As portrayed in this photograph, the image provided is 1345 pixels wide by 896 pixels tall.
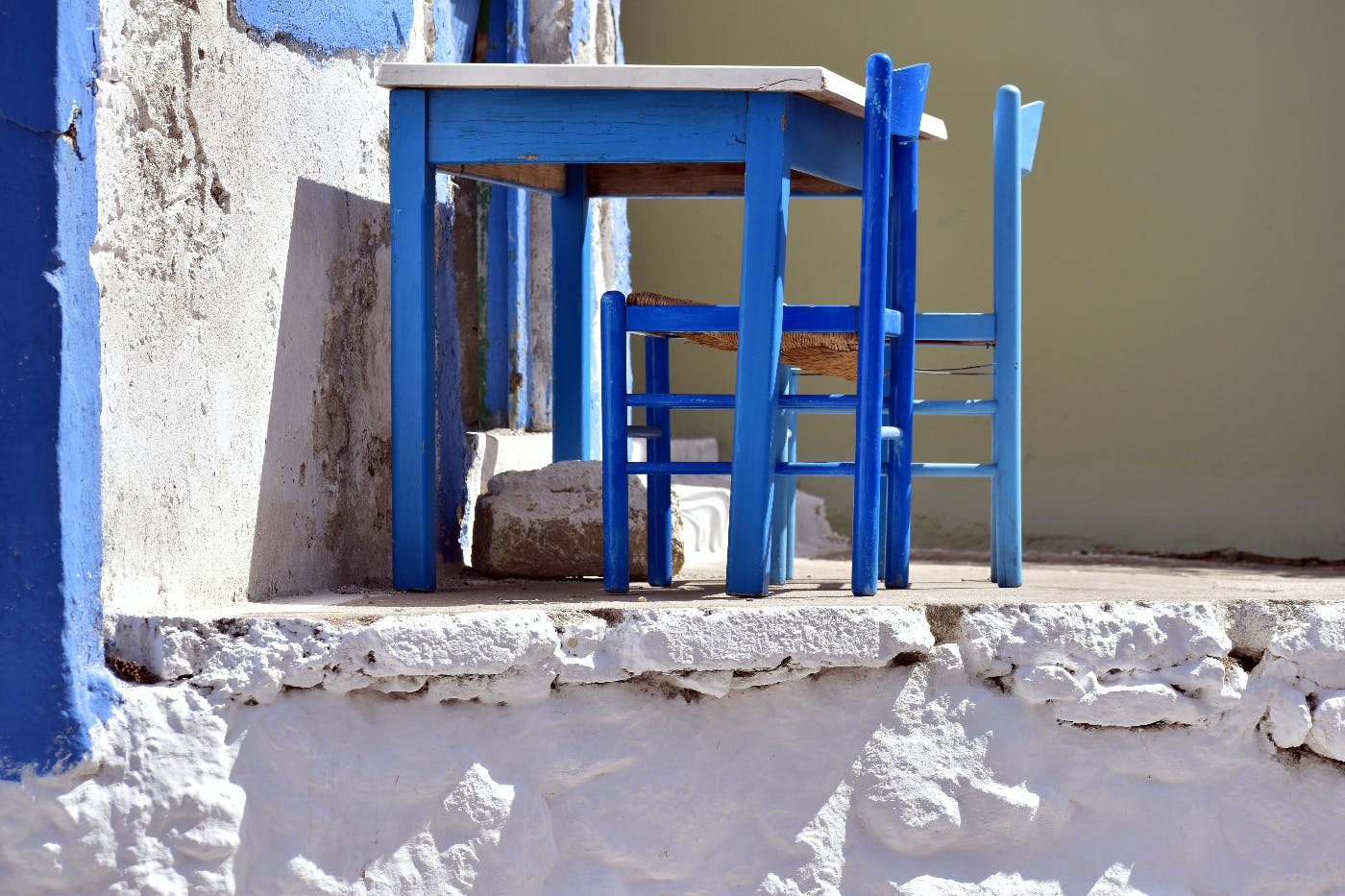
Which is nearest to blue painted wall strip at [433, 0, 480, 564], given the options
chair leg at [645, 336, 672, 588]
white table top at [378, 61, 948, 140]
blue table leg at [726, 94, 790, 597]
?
chair leg at [645, 336, 672, 588]

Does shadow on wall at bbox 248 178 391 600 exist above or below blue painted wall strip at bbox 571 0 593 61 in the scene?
below

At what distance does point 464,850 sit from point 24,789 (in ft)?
2.00

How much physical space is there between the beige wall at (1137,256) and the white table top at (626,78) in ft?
9.14

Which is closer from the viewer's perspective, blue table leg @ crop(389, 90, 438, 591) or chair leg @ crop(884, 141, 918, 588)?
blue table leg @ crop(389, 90, 438, 591)

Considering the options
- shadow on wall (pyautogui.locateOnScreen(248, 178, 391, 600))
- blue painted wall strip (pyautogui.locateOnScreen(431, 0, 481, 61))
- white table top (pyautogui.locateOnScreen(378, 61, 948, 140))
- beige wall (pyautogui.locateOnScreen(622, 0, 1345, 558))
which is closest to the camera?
white table top (pyautogui.locateOnScreen(378, 61, 948, 140))

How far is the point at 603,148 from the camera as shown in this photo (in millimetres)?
2539

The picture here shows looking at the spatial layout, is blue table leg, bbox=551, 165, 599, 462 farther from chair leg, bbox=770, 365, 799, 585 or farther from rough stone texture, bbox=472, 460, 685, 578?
chair leg, bbox=770, 365, 799, 585

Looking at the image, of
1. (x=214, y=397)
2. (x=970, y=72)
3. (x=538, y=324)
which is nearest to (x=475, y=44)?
(x=538, y=324)

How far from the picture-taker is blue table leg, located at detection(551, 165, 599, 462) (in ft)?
10.9

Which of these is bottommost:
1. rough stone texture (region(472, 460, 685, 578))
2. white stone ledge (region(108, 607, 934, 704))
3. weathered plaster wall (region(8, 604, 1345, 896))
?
weathered plaster wall (region(8, 604, 1345, 896))

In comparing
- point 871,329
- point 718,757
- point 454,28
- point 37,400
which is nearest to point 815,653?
point 718,757

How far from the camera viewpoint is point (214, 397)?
235 cm

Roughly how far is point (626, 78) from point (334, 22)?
1.96 ft

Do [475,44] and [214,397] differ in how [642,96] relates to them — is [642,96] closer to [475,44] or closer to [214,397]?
[214,397]
